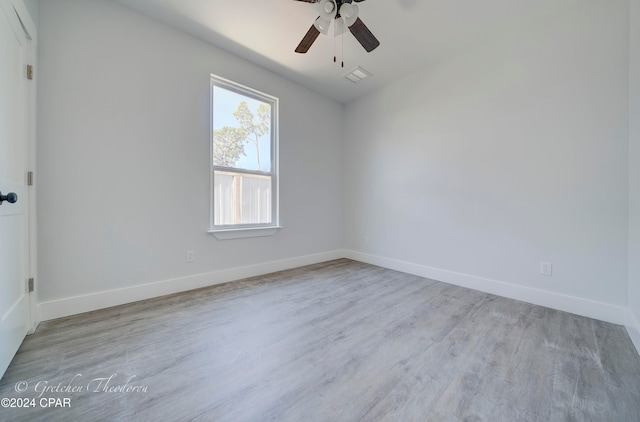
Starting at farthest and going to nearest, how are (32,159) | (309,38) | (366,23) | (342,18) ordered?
(366,23) → (309,38) → (342,18) → (32,159)

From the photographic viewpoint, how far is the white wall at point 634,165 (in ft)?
5.88

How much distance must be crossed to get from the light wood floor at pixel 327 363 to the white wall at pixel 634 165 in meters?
0.34

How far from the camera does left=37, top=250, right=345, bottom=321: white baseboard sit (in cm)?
196

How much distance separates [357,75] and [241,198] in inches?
93.8

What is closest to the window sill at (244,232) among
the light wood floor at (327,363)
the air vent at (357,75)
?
the light wood floor at (327,363)

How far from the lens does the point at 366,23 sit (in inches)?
96.4

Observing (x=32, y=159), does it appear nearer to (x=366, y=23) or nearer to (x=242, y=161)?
(x=242, y=161)

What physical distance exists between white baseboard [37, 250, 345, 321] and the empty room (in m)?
0.02

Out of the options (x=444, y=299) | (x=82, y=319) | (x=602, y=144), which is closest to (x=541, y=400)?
(x=444, y=299)

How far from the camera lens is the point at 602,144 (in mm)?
2068

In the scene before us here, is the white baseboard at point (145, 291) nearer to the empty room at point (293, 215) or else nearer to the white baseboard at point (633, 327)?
the empty room at point (293, 215)

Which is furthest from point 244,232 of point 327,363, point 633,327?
point 633,327

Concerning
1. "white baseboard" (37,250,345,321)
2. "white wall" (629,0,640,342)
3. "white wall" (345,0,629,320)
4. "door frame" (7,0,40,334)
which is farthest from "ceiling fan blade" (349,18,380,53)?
"white baseboard" (37,250,345,321)

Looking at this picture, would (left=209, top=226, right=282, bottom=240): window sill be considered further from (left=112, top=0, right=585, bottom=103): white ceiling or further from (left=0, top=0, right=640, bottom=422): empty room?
(left=112, top=0, right=585, bottom=103): white ceiling
